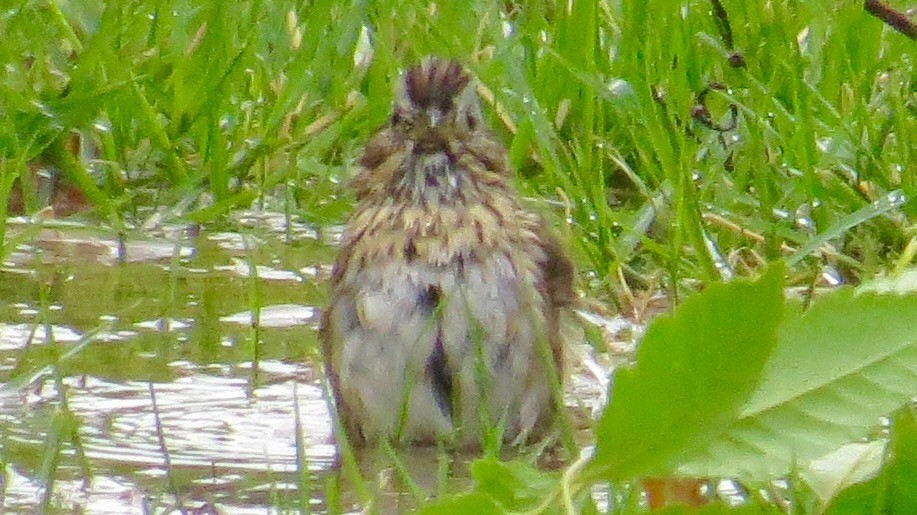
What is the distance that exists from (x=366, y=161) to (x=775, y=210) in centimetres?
97

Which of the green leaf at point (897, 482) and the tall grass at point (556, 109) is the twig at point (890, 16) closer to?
the tall grass at point (556, 109)

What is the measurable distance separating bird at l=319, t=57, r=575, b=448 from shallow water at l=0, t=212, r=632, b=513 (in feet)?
0.27

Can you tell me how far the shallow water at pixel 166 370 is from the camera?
8.79 ft

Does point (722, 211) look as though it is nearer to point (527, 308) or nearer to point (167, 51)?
point (527, 308)

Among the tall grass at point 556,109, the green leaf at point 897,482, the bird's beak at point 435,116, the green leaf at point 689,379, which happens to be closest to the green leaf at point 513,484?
the green leaf at point 689,379

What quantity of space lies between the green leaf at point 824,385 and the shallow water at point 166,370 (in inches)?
28.5

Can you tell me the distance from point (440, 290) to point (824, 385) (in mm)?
1582

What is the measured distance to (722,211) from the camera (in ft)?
13.5

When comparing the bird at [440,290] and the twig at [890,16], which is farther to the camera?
the bird at [440,290]

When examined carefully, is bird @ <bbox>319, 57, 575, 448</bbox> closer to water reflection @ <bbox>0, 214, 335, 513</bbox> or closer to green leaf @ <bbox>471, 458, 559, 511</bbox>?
water reflection @ <bbox>0, 214, 335, 513</bbox>

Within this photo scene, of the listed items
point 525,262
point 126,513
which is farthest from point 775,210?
point 126,513

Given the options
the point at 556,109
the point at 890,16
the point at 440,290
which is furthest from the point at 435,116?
the point at 556,109

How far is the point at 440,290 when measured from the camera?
3.19m

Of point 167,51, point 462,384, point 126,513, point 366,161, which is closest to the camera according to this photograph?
point 126,513
